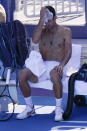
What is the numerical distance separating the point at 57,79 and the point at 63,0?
181cm

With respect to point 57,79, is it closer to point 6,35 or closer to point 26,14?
point 6,35

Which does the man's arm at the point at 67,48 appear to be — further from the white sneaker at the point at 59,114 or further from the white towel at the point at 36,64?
the white sneaker at the point at 59,114

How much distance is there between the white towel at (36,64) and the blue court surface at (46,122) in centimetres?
51

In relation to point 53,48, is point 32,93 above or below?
below

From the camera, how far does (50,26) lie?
491 centimetres

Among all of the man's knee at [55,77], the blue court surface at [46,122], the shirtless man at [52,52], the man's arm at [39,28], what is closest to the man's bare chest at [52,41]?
the shirtless man at [52,52]

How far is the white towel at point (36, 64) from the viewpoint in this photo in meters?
4.79

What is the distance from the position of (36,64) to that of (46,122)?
2.21 feet

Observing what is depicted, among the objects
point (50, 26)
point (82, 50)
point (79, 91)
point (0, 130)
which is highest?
point (50, 26)

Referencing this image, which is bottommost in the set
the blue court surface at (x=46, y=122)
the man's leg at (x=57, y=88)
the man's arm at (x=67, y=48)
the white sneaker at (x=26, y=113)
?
the blue court surface at (x=46, y=122)

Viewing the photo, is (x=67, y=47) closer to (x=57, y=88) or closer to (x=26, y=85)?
(x=57, y=88)

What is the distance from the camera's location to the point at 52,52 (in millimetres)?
4961

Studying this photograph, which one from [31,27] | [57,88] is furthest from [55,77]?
[31,27]

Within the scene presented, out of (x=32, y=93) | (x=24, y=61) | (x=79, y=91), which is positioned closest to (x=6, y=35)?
(x=24, y=61)
